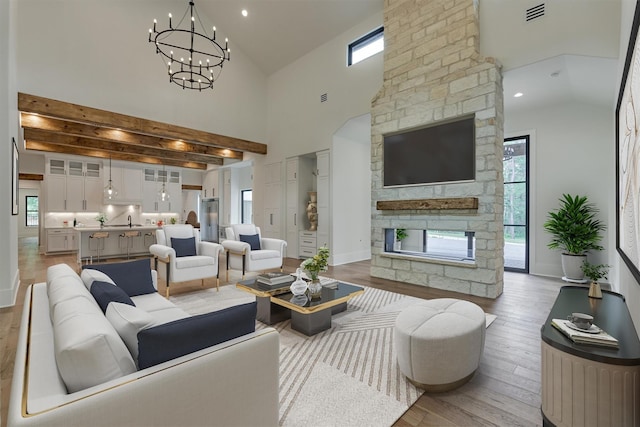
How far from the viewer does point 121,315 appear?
135 centimetres

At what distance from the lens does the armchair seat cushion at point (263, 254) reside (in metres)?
5.11

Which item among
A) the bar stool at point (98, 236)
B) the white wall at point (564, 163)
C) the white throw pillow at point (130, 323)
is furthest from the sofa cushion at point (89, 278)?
the white wall at point (564, 163)

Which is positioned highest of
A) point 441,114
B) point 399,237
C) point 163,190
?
point 441,114

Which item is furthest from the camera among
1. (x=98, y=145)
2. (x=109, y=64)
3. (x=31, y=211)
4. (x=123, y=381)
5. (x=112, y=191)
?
(x=31, y=211)

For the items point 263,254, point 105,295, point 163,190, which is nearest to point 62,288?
point 105,295

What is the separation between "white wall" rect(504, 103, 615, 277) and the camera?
486 cm

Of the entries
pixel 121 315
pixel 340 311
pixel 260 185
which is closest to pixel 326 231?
pixel 260 185

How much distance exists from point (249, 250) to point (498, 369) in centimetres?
383

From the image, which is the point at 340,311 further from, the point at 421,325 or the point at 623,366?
the point at 623,366

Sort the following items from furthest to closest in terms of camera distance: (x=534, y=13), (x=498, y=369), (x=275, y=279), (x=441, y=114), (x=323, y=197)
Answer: (x=323, y=197) → (x=441, y=114) → (x=534, y=13) → (x=275, y=279) → (x=498, y=369)

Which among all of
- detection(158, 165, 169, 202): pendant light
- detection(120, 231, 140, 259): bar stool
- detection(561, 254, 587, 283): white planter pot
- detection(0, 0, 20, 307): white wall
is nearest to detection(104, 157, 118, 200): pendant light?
detection(158, 165, 169, 202): pendant light

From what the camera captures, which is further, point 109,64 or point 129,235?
point 129,235

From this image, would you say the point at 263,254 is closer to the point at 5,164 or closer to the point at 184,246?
the point at 184,246

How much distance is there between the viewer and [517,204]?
586 cm
